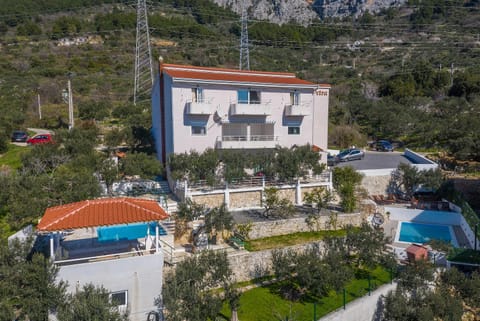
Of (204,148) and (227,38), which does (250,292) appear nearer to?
(204,148)

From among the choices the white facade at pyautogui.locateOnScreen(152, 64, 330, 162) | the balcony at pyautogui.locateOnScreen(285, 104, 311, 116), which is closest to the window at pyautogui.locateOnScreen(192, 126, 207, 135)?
the white facade at pyautogui.locateOnScreen(152, 64, 330, 162)

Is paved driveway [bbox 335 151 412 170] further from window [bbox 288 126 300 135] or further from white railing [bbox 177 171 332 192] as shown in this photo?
white railing [bbox 177 171 332 192]

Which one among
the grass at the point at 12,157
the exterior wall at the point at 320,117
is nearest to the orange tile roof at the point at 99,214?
the grass at the point at 12,157

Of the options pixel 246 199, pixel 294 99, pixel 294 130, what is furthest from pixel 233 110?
pixel 246 199

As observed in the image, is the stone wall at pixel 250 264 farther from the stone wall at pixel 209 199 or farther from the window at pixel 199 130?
the window at pixel 199 130

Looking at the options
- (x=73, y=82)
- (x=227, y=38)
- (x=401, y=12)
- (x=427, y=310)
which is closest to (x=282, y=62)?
(x=227, y=38)

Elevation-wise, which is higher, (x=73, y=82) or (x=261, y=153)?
(x=73, y=82)

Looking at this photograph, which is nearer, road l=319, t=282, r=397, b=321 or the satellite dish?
road l=319, t=282, r=397, b=321
